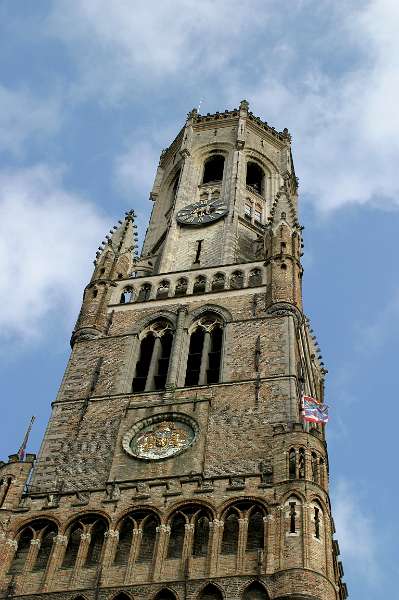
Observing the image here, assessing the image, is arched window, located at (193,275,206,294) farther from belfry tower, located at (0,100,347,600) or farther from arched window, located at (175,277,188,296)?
arched window, located at (175,277,188,296)

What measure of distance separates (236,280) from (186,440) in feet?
38.8

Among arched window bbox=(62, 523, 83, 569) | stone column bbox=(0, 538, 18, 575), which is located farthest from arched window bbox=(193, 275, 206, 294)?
stone column bbox=(0, 538, 18, 575)

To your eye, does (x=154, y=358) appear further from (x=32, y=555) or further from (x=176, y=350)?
(x=32, y=555)

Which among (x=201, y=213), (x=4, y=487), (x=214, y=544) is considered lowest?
(x=214, y=544)

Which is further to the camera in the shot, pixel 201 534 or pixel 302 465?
pixel 302 465

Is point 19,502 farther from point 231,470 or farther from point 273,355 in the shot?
point 273,355

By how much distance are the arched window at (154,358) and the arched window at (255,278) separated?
4489 millimetres

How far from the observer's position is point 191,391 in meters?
35.3

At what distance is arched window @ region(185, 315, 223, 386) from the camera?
36.8 metres

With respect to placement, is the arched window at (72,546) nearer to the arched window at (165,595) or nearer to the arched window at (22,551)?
the arched window at (22,551)

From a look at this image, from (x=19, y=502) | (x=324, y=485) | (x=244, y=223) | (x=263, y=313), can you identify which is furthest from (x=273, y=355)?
(x=244, y=223)

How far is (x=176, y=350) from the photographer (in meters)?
38.0

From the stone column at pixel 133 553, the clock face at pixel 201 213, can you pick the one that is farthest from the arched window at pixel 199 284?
the stone column at pixel 133 553

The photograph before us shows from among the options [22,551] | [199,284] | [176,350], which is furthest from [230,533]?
[199,284]
